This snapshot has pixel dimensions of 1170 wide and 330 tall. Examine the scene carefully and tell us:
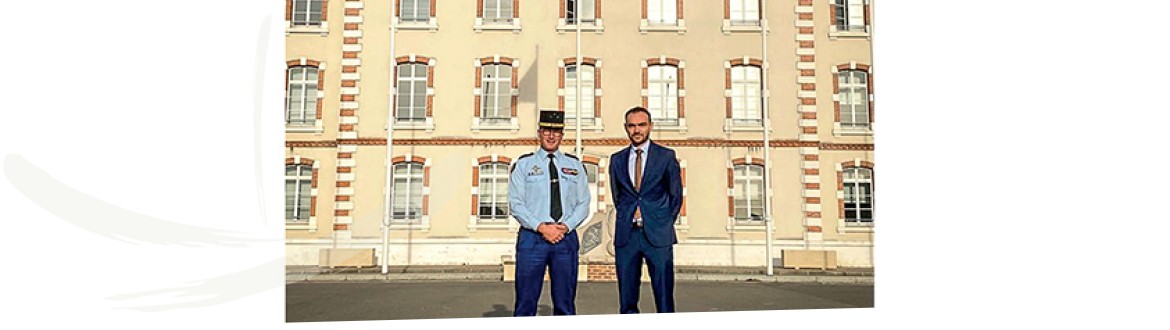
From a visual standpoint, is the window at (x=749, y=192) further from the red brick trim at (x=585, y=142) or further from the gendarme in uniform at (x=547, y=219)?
the gendarme in uniform at (x=547, y=219)

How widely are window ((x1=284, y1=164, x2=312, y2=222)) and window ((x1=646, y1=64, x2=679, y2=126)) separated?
335 centimetres

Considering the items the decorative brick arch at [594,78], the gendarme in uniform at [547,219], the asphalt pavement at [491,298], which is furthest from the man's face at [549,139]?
the decorative brick arch at [594,78]

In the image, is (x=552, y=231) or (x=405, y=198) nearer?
(x=552, y=231)

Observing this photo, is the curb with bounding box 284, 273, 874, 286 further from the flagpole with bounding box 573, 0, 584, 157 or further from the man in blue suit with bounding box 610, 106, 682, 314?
the flagpole with bounding box 573, 0, 584, 157

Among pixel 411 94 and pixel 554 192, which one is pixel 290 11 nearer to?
pixel 411 94

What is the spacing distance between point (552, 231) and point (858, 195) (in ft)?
11.9

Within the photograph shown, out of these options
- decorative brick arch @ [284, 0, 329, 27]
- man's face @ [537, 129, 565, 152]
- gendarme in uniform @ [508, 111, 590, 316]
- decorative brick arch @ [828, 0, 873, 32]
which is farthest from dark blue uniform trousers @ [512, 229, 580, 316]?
decorative brick arch @ [828, 0, 873, 32]

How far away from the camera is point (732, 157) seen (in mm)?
6703

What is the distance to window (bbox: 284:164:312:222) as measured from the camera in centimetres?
615

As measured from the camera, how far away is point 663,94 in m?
6.57

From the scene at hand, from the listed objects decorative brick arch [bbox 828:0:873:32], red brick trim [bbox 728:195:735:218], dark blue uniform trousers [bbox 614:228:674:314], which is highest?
decorative brick arch [bbox 828:0:873:32]

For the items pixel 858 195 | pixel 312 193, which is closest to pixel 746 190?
pixel 858 195
